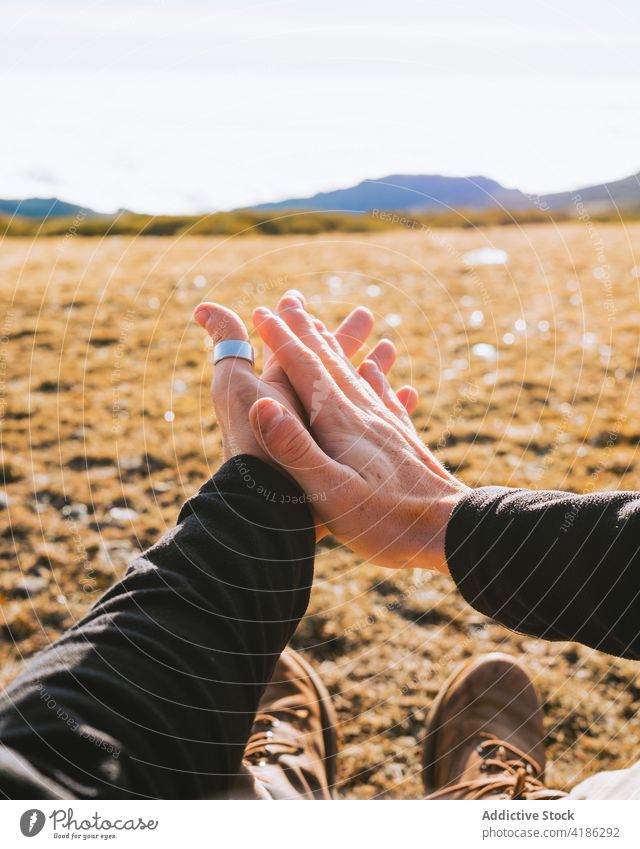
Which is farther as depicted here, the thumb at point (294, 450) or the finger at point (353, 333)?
the finger at point (353, 333)

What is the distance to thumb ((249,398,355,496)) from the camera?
34.0 inches

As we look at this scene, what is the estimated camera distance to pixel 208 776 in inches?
27.5

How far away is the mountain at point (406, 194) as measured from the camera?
1.19 meters

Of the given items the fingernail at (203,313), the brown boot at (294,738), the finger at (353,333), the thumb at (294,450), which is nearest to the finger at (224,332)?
the fingernail at (203,313)

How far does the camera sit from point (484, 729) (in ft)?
3.85

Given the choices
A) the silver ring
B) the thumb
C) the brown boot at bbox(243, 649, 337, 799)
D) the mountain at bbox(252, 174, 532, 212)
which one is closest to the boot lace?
the brown boot at bbox(243, 649, 337, 799)

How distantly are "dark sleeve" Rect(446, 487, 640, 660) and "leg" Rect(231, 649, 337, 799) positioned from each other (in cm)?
43

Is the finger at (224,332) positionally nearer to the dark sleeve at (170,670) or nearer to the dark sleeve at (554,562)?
the dark sleeve at (170,670)

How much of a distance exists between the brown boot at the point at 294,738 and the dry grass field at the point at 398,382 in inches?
1.3

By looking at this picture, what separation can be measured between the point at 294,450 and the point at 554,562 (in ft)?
1.06
